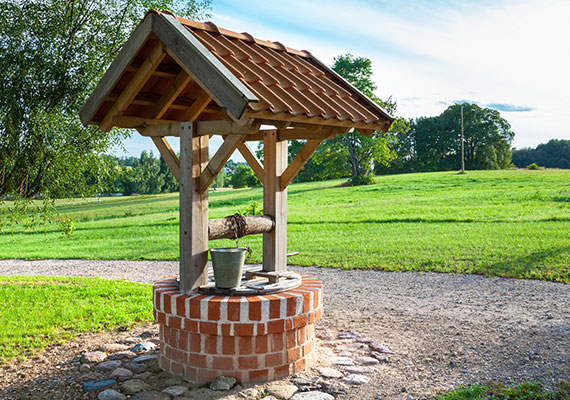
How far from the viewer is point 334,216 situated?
19797mm

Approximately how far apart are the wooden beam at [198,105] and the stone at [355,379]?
10.5 feet

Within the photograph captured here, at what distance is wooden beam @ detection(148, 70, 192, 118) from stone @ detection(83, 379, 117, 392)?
9.24ft

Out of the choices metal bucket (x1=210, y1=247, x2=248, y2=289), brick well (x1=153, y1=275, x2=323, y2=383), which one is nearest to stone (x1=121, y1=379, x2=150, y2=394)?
brick well (x1=153, y1=275, x2=323, y2=383)

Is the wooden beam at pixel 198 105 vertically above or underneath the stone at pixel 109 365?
above

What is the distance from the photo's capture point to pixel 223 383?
15.2 feet

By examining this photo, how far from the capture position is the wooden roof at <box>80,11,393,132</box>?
14.5ft

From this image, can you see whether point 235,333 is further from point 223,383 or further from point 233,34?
point 233,34

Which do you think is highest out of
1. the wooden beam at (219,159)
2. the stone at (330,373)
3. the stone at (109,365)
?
the wooden beam at (219,159)

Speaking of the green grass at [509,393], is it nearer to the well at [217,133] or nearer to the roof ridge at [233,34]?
the well at [217,133]

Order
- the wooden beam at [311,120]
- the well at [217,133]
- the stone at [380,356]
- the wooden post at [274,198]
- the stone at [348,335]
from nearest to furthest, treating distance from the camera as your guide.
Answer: the wooden beam at [311,120], the well at [217,133], the stone at [380,356], the wooden post at [274,198], the stone at [348,335]

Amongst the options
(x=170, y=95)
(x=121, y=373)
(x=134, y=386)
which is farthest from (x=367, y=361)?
(x=170, y=95)

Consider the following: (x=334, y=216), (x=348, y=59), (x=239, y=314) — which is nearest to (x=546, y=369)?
(x=239, y=314)

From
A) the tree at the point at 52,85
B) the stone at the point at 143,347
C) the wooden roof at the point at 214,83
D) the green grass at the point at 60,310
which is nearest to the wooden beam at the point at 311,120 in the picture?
the wooden roof at the point at 214,83

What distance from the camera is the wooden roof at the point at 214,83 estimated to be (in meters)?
4.41
